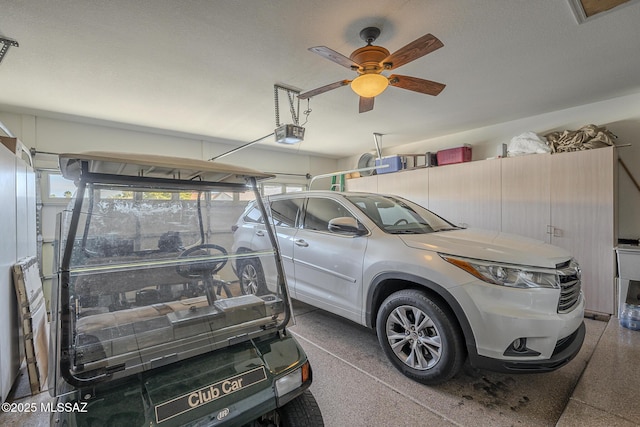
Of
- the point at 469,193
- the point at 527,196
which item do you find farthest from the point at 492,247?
the point at 469,193

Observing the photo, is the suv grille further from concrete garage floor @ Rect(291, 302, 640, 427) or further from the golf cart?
the golf cart

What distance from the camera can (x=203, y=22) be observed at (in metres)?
2.29

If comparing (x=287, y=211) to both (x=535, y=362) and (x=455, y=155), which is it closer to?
(x=535, y=362)

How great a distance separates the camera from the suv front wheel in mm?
1940

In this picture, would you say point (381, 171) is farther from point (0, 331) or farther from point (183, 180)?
point (0, 331)

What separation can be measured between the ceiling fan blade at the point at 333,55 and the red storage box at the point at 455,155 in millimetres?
3415

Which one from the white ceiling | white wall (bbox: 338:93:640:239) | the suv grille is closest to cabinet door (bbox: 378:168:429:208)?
the white ceiling

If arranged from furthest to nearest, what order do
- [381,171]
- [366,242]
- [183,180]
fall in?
Answer: [381,171] < [366,242] < [183,180]

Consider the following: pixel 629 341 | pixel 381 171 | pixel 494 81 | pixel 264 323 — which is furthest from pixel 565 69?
pixel 264 323

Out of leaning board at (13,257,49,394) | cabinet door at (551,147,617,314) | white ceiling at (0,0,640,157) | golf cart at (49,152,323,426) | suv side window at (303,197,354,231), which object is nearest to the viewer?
golf cart at (49,152,323,426)

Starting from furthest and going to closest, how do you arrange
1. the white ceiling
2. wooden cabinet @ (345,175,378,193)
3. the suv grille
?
wooden cabinet @ (345,175,378,193) < the white ceiling < the suv grille

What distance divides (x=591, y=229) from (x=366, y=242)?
3.19m

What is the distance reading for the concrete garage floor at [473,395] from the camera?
1.74 meters

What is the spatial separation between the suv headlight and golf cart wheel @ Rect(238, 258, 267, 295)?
53.8 inches
